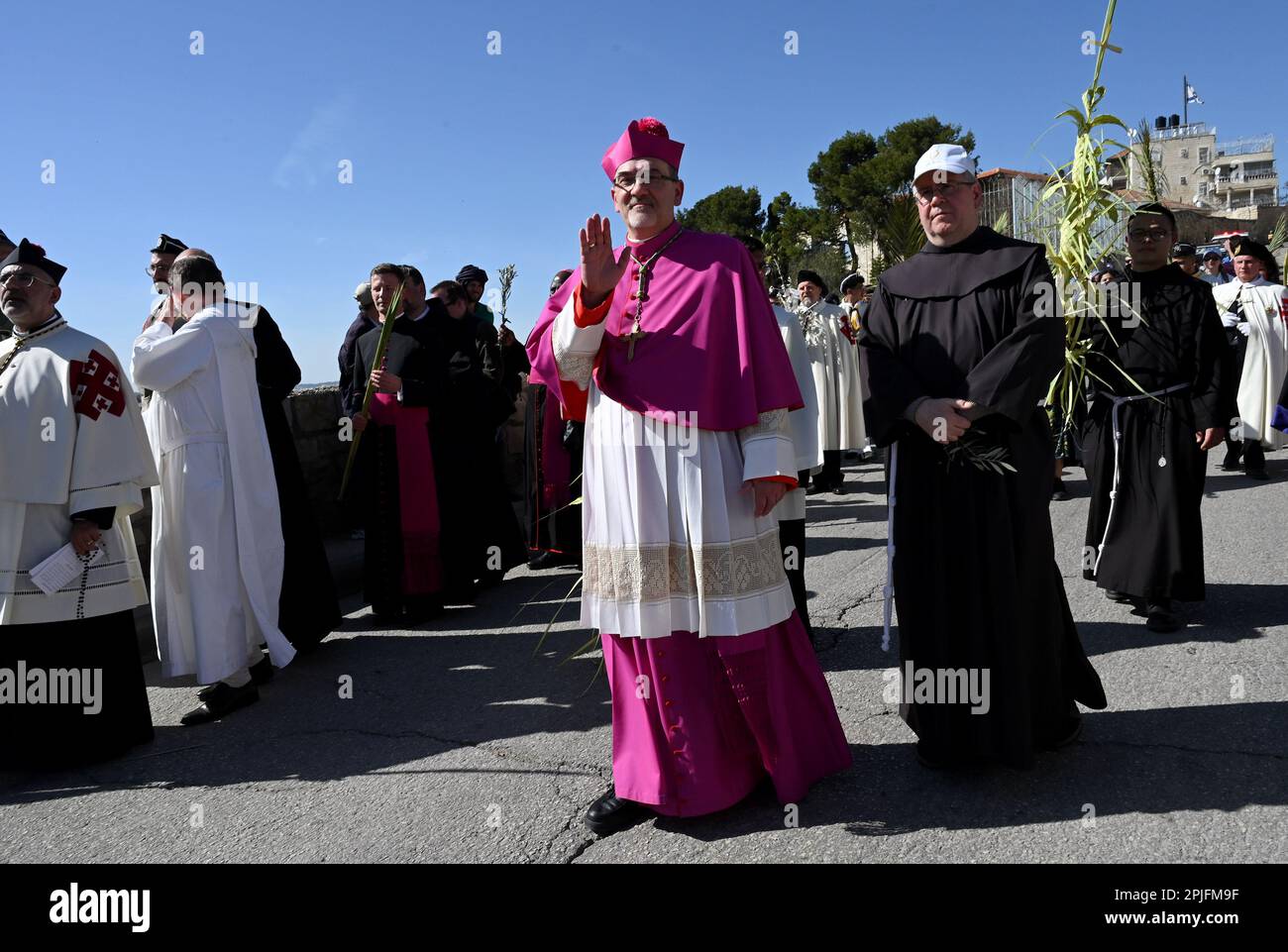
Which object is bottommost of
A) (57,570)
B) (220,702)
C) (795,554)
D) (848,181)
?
(220,702)

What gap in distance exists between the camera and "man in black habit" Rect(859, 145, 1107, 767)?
3.34 metres

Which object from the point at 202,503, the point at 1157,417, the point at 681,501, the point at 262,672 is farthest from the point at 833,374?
the point at 681,501

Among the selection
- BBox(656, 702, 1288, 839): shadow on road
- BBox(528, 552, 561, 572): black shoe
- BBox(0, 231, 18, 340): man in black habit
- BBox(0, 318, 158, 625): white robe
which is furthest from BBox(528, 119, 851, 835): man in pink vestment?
BBox(528, 552, 561, 572): black shoe

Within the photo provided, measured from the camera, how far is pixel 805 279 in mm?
10672

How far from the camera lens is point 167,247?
5.40m

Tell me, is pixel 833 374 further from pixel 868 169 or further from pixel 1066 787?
pixel 868 169

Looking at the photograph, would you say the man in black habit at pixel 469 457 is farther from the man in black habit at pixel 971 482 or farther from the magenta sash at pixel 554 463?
the man in black habit at pixel 971 482

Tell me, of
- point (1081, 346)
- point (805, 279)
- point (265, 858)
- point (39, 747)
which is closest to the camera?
point (265, 858)

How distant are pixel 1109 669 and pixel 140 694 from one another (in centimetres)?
444

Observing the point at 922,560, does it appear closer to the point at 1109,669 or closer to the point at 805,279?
the point at 1109,669

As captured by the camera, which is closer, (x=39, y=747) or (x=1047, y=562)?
(x=1047, y=562)

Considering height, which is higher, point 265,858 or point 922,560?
point 922,560

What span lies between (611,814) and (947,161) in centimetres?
253

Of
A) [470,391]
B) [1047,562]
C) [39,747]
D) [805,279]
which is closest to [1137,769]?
[1047,562]
